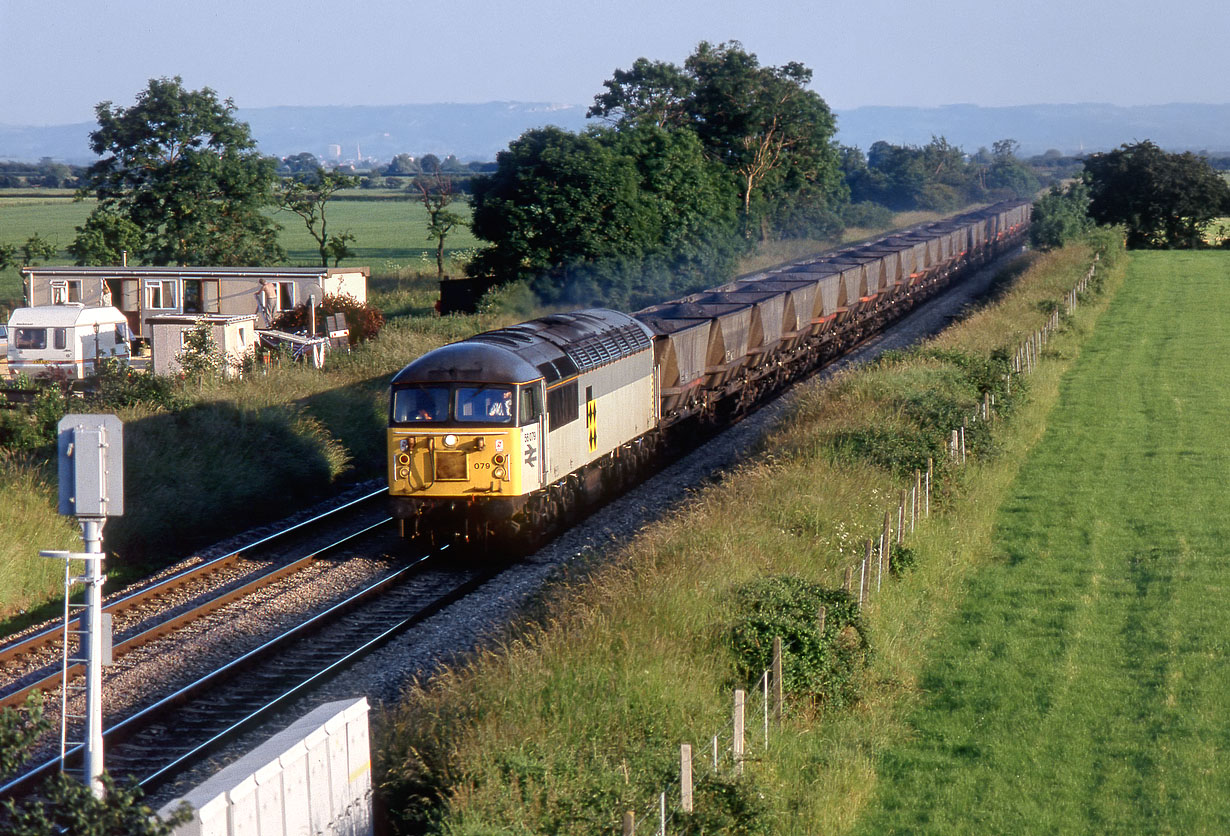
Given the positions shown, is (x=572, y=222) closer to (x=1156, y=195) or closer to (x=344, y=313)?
(x=344, y=313)

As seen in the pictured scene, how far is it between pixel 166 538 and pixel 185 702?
292 inches

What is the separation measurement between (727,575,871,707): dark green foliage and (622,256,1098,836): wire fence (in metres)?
0.18

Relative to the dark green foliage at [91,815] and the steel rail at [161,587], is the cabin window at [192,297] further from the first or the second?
the dark green foliage at [91,815]

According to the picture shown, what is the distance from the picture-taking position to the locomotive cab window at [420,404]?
17750mm

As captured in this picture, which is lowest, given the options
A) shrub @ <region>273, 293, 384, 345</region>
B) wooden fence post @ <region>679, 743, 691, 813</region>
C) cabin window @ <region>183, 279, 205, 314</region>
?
wooden fence post @ <region>679, 743, 691, 813</region>

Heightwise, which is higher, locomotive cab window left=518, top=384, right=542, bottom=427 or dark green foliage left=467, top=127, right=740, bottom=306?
dark green foliage left=467, top=127, right=740, bottom=306

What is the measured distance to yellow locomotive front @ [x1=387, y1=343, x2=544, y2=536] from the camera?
17531 mm

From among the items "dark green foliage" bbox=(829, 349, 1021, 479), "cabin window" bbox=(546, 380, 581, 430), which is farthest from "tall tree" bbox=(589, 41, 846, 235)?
"cabin window" bbox=(546, 380, 581, 430)

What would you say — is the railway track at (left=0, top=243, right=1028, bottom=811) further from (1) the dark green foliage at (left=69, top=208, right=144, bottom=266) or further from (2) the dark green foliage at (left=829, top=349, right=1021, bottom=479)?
(1) the dark green foliage at (left=69, top=208, right=144, bottom=266)

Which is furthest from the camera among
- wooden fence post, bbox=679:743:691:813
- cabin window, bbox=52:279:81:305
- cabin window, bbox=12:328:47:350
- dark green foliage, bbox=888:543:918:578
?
cabin window, bbox=52:279:81:305

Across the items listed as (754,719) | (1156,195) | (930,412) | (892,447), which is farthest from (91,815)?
(1156,195)

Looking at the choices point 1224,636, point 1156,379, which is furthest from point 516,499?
point 1156,379

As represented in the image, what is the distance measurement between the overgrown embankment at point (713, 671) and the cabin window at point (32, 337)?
26.2 meters

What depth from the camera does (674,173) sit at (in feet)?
172
